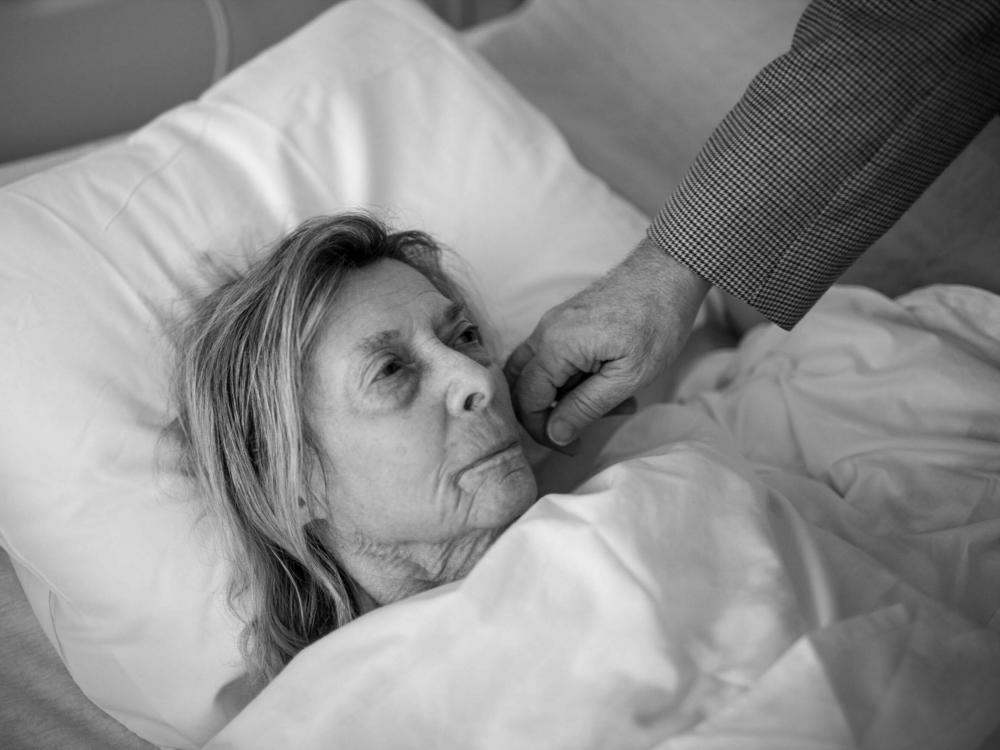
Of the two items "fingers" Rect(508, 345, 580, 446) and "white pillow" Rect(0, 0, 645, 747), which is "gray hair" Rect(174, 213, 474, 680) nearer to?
"white pillow" Rect(0, 0, 645, 747)

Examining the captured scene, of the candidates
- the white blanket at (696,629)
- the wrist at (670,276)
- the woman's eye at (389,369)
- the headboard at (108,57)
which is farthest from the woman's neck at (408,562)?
the headboard at (108,57)

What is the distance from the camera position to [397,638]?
1.23 meters

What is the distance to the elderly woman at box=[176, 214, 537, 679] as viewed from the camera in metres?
1.33

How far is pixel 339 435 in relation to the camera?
52.7 inches

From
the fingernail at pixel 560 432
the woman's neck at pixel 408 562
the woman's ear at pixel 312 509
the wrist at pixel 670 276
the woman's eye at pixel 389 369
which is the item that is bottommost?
the woman's neck at pixel 408 562

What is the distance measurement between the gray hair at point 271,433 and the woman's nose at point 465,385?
0.67 ft

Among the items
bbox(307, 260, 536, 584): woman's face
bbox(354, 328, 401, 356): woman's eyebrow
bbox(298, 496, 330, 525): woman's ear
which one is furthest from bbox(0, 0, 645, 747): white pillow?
bbox(354, 328, 401, 356): woman's eyebrow

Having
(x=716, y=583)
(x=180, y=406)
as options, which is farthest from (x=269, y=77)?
(x=716, y=583)

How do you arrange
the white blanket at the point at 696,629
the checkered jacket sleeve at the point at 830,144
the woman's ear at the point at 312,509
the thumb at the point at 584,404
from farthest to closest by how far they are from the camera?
the thumb at the point at 584,404, the woman's ear at the point at 312,509, the checkered jacket sleeve at the point at 830,144, the white blanket at the point at 696,629

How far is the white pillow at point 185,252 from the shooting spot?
56.6 inches

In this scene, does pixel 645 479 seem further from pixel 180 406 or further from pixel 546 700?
pixel 180 406

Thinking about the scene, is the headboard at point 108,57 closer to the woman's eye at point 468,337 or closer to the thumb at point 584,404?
the woman's eye at point 468,337

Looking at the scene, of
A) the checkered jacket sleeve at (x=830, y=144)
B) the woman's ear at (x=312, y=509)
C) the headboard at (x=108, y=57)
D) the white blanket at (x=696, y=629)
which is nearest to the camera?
the white blanket at (x=696, y=629)

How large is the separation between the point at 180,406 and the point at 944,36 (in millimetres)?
1210
